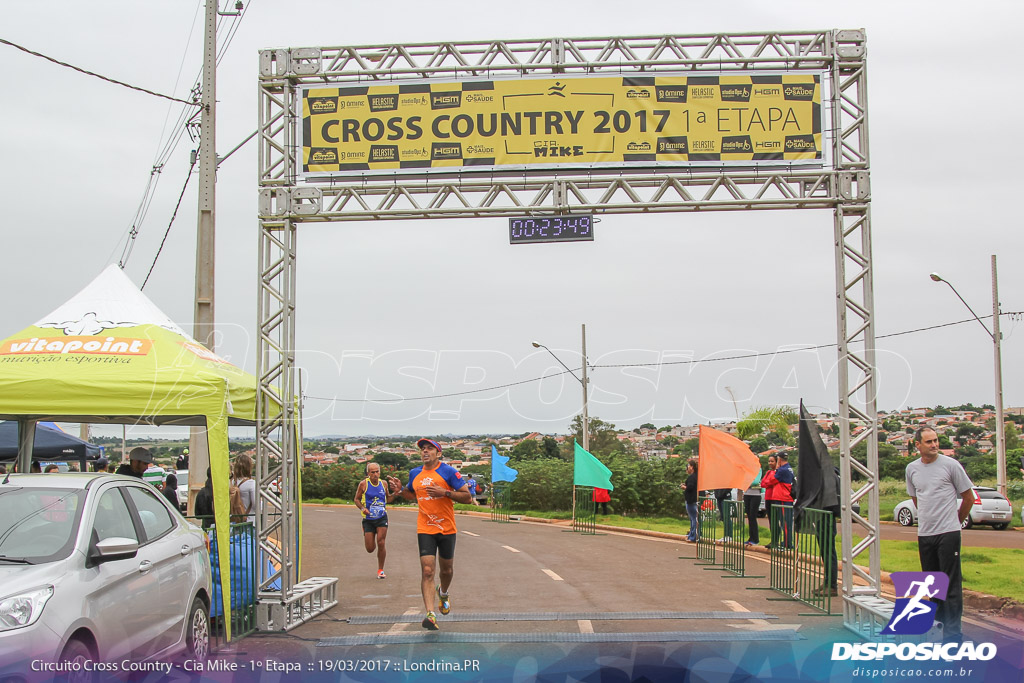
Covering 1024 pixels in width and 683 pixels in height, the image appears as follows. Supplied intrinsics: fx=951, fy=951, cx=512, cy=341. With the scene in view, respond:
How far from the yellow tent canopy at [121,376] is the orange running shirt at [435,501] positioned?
6.49 ft

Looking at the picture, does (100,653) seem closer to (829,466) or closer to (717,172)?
(717,172)

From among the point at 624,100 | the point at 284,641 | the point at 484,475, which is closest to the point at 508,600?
the point at 284,641

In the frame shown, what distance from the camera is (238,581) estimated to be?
995cm

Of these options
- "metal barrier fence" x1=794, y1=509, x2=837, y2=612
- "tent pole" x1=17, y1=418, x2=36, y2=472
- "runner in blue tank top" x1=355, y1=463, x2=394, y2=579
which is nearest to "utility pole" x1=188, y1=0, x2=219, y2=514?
"tent pole" x1=17, y1=418, x2=36, y2=472

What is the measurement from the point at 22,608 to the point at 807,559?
362 inches

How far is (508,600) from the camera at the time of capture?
1233cm

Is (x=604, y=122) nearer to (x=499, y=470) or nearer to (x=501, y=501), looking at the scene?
(x=499, y=470)

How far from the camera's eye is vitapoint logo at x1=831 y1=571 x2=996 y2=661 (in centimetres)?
819

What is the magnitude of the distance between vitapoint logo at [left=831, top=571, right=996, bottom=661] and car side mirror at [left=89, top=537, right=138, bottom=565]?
604cm

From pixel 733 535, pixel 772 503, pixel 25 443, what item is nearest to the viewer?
pixel 25 443

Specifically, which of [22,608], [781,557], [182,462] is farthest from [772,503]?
[182,462]

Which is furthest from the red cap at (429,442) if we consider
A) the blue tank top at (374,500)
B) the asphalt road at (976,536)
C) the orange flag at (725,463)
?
the asphalt road at (976,536)

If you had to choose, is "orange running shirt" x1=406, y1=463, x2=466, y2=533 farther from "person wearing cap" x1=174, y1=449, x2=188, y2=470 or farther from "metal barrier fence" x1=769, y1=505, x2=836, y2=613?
"person wearing cap" x1=174, y1=449, x2=188, y2=470

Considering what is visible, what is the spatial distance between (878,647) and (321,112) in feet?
27.3
